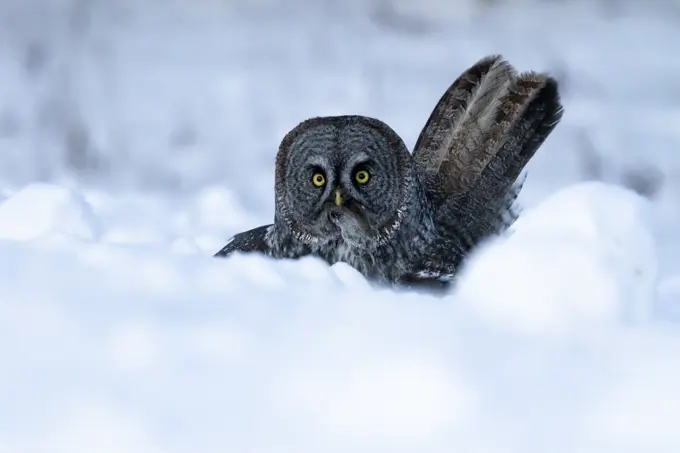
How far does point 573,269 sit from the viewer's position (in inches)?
55.1

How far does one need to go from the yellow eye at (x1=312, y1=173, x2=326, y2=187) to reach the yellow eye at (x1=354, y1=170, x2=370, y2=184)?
100 mm

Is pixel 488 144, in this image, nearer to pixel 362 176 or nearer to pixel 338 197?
pixel 362 176

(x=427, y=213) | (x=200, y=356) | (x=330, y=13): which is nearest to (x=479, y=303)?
(x=200, y=356)

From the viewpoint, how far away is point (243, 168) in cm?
518

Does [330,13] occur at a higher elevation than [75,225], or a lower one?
higher

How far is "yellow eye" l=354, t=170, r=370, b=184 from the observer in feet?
10.7

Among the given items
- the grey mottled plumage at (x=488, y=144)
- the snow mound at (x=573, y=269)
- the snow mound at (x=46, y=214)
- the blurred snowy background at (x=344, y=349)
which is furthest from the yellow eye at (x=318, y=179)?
the snow mound at (x=573, y=269)

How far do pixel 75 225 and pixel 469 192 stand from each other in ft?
4.52

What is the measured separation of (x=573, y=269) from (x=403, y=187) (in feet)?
6.45

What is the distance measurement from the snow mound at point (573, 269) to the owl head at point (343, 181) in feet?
5.54

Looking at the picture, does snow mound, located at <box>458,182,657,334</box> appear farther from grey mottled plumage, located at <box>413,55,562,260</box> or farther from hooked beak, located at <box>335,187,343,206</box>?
→ grey mottled plumage, located at <box>413,55,562,260</box>

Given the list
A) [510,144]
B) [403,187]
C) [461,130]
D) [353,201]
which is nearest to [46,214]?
[353,201]

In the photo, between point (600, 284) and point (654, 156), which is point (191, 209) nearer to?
point (654, 156)

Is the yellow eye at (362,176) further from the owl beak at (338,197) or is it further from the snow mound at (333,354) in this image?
Answer: the snow mound at (333,354)
